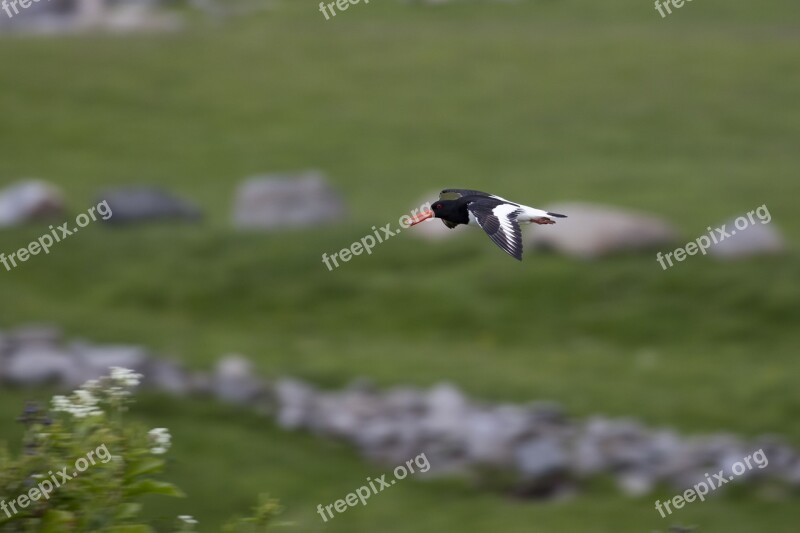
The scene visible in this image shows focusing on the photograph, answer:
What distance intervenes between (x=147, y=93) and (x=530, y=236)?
21.5m

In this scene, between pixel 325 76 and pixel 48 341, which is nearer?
pixel 48 341

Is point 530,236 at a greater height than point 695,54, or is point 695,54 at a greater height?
Answer: point 695,54

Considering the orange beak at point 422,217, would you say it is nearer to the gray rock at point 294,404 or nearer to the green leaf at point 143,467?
the green leaf at point 143,467

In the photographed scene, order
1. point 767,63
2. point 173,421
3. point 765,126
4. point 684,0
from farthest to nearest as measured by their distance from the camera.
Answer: point 684,0 → point 767,63 → point 765,126 → point 173,421

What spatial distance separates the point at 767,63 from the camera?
41.5m

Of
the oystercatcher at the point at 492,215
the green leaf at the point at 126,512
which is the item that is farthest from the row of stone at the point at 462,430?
the oystercatcher at the point at 492,215

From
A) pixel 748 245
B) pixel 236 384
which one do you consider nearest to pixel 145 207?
pixel 236 384

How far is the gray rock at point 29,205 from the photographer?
29.4 m

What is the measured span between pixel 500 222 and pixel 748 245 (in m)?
18.2

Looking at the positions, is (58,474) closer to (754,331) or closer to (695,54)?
(754,331)

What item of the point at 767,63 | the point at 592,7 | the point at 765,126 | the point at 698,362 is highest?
the point at 592,7

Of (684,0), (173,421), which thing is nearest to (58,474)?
(173,421)
